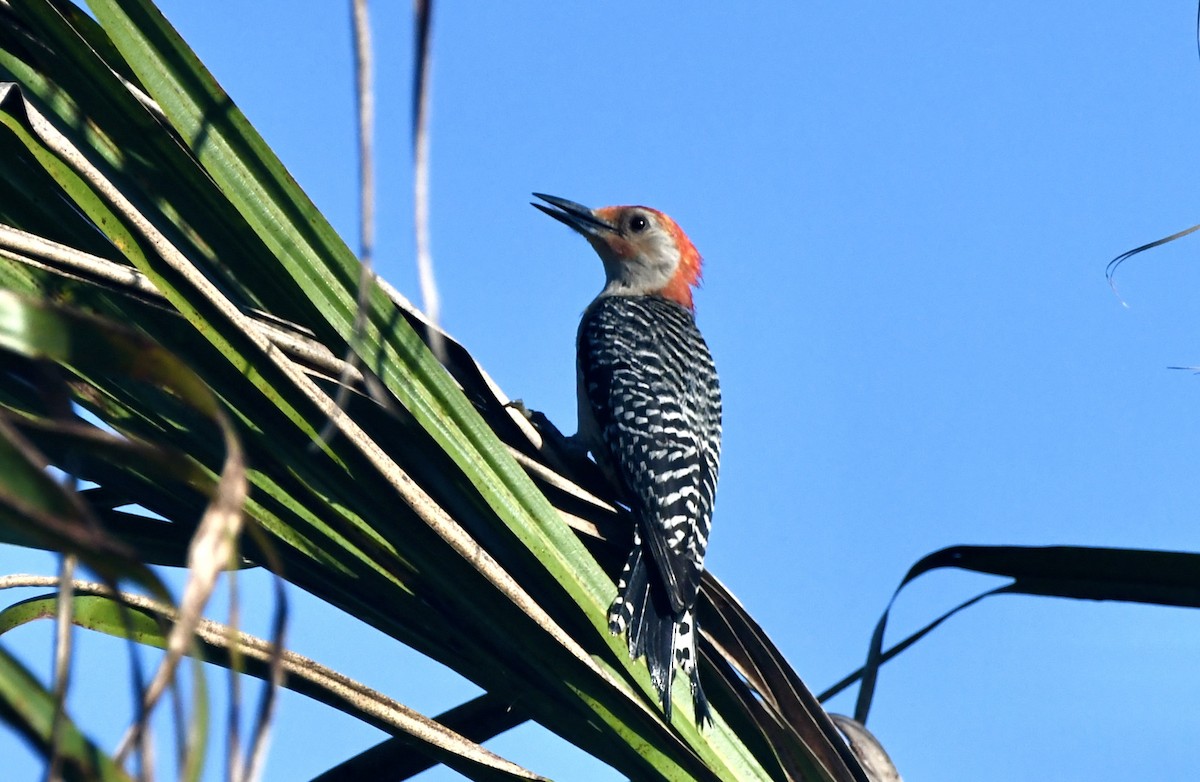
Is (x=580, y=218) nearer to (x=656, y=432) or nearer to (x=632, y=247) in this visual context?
(x=632, y=247)

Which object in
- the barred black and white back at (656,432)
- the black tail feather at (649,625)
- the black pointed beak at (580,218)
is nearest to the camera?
the black tail feather at (649,625)

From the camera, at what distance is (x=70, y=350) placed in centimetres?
77

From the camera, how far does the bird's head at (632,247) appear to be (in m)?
7.53

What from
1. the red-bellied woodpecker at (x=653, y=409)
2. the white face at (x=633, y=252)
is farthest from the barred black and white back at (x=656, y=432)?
the white face at (x=633, y=252)

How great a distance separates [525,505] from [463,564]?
0.31 m

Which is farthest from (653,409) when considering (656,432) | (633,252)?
(633,252)

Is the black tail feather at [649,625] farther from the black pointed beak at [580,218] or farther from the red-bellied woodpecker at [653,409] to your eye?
the black pointed beak at [580,218]

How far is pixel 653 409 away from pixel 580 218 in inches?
86.0

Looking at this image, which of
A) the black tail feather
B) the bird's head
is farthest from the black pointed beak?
the black tail feather

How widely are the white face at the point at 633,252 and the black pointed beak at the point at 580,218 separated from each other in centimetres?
4

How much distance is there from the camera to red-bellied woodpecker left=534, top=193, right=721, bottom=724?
11.9 ft

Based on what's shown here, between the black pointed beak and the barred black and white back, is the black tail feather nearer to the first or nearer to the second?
the barred black and white back

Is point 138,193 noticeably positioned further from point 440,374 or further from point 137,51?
point 440,374

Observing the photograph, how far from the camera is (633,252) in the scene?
24.8 ft
